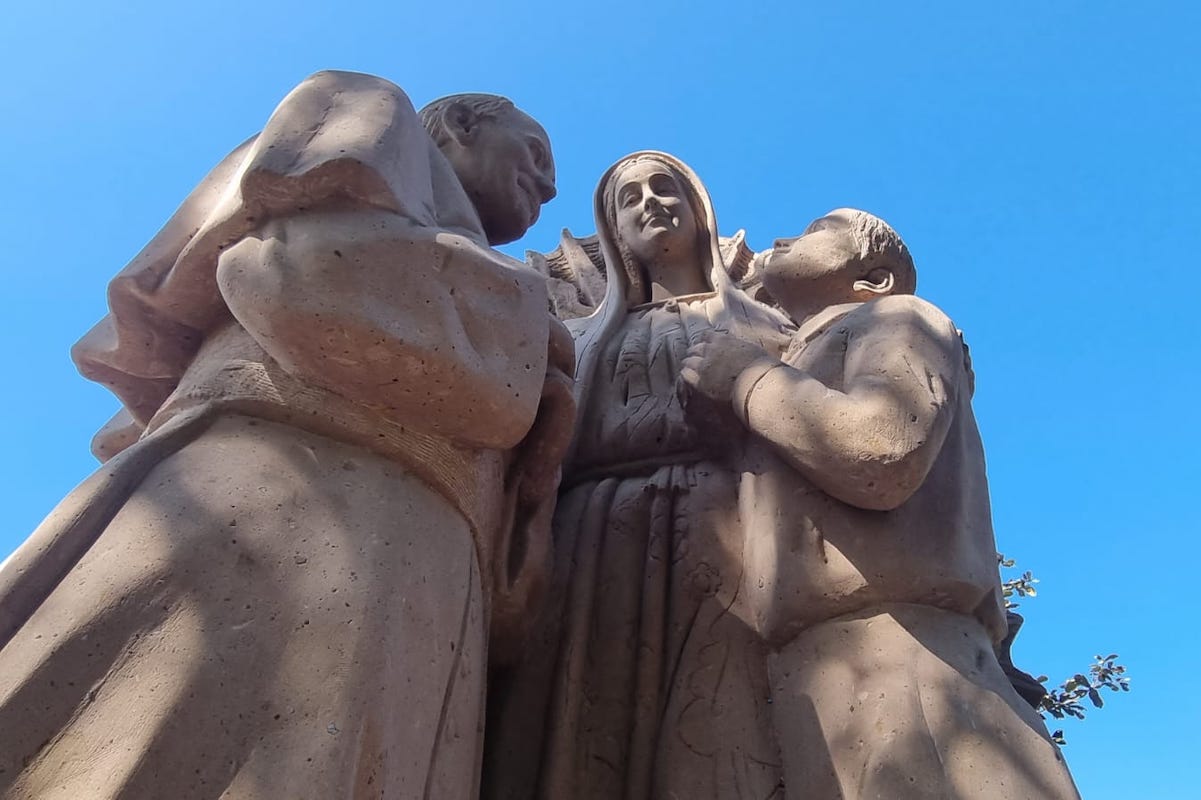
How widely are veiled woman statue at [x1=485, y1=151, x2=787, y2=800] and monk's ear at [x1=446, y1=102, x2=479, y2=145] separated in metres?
0.75

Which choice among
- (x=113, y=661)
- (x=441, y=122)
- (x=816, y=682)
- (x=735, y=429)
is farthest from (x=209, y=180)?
(x=816, y=682)

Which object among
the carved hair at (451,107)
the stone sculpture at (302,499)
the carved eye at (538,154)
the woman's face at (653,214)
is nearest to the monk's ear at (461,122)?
the carved hair at (451,107)

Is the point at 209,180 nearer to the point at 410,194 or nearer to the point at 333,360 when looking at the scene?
the point at 410,194

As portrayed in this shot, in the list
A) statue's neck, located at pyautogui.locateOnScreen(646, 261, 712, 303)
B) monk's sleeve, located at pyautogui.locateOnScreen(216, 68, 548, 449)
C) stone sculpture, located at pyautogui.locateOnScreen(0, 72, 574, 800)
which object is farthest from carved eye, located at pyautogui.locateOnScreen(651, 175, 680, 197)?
monk's sleeve, located at pyautogui.locateOnScreen(216, 68, 548, 449)

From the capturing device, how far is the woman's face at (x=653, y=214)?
3.42 m

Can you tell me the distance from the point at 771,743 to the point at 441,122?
1722 millimetres

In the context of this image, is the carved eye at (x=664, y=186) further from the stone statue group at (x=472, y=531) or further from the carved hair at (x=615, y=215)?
the stone statue group at (x=472, y=531)

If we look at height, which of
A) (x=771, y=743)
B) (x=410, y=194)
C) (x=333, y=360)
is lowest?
(x=771, y=743)

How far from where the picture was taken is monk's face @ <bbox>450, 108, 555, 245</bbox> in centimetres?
267

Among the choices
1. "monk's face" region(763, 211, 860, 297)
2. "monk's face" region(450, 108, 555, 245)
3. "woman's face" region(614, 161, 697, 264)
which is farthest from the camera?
"woman's face" region(614, 161, 697, 264)

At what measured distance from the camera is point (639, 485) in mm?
2693

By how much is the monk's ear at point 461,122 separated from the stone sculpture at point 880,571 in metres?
0.89

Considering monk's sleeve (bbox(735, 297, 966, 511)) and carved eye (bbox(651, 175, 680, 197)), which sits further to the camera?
carved eye (bbox(651, 175, 680, 197))

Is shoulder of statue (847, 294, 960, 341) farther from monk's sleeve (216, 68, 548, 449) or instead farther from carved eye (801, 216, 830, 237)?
monk's sleeve (216, 68, 548, 449)
